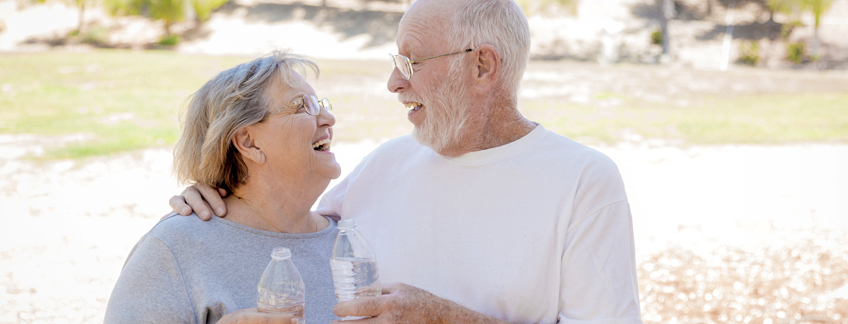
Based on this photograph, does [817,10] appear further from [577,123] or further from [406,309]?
[406,309]

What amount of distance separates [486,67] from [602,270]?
83 centimetres

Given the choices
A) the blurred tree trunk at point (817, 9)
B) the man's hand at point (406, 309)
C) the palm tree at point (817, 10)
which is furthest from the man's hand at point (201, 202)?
the blurred tree trunk at point (817, 9)

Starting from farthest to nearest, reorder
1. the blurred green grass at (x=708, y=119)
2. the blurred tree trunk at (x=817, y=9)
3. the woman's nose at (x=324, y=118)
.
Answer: the blurred tree trunk at (x=817, y=9) < the blurred green grass at (x=708, y=119) < the woman's nose at (x=324, y=118)

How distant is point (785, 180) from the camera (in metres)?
11.2

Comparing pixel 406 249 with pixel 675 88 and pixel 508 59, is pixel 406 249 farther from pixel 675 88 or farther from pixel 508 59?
pixel 675 88

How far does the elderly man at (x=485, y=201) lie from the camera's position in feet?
7.07

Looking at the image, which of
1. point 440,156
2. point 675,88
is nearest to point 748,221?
point 440,156

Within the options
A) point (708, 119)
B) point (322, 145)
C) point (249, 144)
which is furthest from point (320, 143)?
point (708, 119)

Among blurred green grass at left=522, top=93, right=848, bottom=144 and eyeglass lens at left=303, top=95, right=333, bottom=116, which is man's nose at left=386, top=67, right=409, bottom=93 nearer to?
eyeglass lens at left=303, top=95, right=333, bottom=116

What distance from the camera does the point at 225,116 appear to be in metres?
2.41

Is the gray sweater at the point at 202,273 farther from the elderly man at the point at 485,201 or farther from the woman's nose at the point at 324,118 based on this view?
the woman's nose at the point at 324,118

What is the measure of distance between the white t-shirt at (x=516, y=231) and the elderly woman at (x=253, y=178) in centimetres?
27

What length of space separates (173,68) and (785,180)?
18209mm

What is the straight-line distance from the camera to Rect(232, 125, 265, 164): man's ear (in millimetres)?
2455
